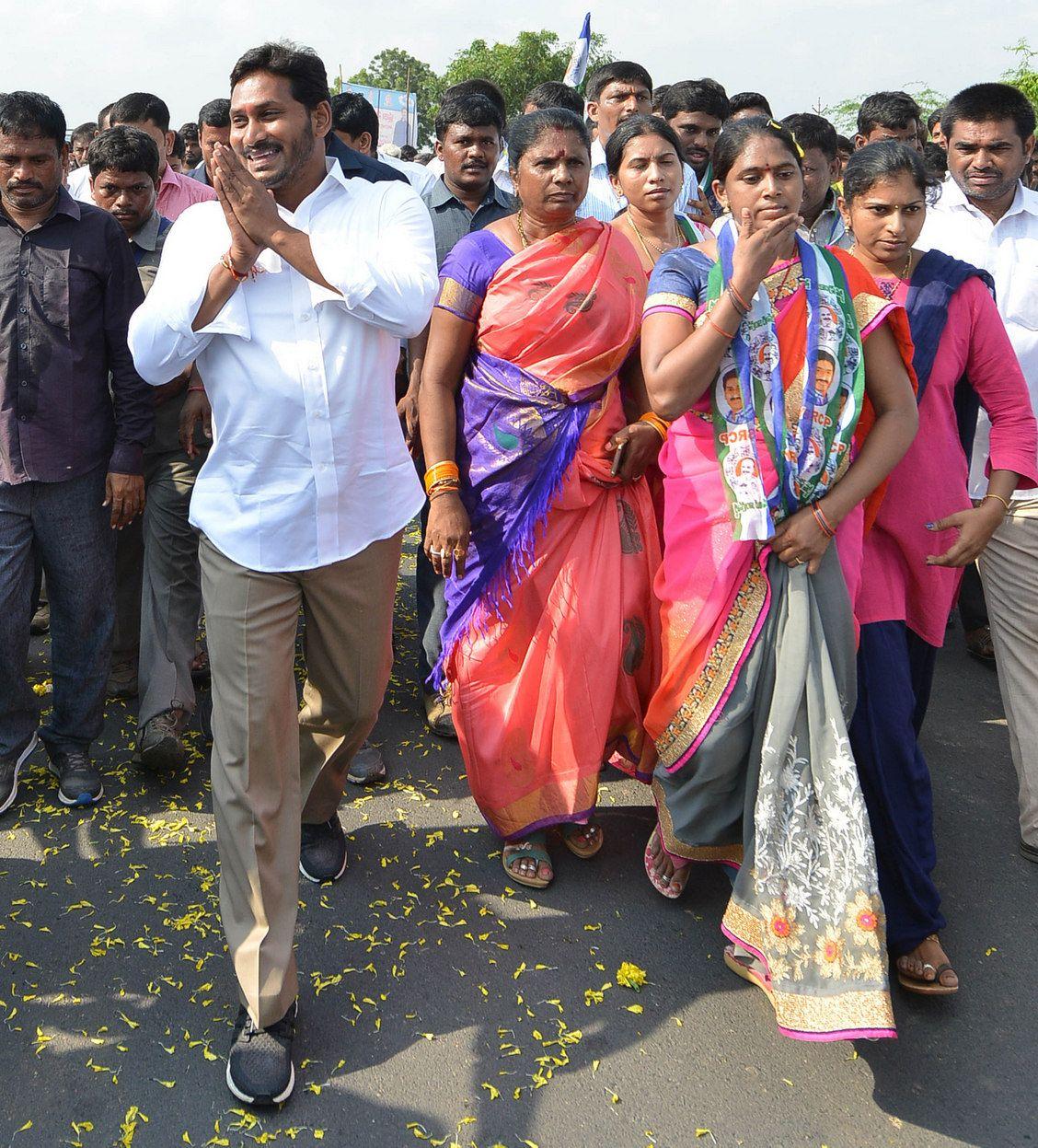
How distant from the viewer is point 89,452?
13.0ft

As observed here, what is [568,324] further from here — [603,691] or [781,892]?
[781,892]

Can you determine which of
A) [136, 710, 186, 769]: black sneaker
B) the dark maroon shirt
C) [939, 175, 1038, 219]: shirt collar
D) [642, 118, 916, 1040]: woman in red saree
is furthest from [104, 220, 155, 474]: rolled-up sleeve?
[939, 175, 1038, 219]: shirt collar

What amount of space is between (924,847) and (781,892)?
54 centimetres

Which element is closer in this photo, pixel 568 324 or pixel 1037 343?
pixel 568 324

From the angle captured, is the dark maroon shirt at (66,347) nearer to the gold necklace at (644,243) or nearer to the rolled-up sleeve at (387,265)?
the rolled-up sleeve at (387,265)

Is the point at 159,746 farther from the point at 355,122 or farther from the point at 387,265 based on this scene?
the point at 355,122

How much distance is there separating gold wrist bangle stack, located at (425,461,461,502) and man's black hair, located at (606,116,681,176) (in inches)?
54.3

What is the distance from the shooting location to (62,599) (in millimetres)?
4066

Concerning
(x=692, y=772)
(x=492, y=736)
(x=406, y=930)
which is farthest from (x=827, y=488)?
(x=406, y=930)

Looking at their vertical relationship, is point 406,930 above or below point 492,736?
below

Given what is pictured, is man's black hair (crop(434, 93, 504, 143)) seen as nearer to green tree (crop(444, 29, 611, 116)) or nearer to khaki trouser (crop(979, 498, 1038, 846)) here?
khaki trouser (crop(979, 498, 1038, 846))

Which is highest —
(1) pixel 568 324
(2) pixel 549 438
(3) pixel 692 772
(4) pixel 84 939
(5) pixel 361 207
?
(5) pixel 361 207

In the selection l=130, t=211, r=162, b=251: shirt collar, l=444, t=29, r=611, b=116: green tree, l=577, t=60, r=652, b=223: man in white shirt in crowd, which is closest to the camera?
l=130, t=211, r=162, b=251: shirt collar

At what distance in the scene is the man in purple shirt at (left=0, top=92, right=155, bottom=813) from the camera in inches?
150
